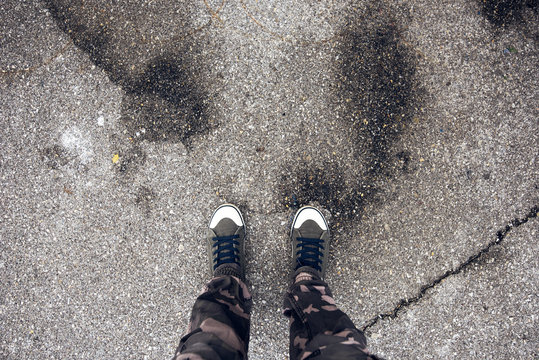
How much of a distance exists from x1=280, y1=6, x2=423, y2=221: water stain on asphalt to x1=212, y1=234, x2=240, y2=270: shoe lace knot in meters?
0.51

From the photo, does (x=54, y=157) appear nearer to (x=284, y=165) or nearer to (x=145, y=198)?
(x=145, y=198)

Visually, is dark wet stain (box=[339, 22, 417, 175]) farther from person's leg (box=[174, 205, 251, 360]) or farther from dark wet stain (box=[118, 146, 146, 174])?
dark wet stain (box=[118, 146, 146, 174])

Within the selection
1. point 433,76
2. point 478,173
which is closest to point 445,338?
point 478,173

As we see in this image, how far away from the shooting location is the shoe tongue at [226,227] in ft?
7.29

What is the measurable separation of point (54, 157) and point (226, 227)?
56.8 inches

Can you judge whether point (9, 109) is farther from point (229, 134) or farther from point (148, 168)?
point (229, 134)

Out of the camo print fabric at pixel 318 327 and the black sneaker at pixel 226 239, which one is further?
the black sneaker at pixel 226 239

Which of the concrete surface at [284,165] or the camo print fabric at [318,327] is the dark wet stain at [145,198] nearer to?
the concrete surface at [284,165]

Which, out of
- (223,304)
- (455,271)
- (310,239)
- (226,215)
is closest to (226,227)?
(226,215)

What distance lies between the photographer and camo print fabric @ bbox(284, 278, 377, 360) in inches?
68.1

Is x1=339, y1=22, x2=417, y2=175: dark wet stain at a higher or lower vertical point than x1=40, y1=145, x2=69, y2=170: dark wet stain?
higher

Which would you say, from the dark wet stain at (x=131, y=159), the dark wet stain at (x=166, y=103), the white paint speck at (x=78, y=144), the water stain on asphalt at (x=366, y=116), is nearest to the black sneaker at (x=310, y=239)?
the water stain on asphalt at (x=366, y=116)

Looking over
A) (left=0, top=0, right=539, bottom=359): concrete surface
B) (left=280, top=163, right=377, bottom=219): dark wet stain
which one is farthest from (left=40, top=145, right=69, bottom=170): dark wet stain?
(left=280, top=163, right=377, bottom=219): dark wet stain

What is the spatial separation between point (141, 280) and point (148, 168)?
86cm
